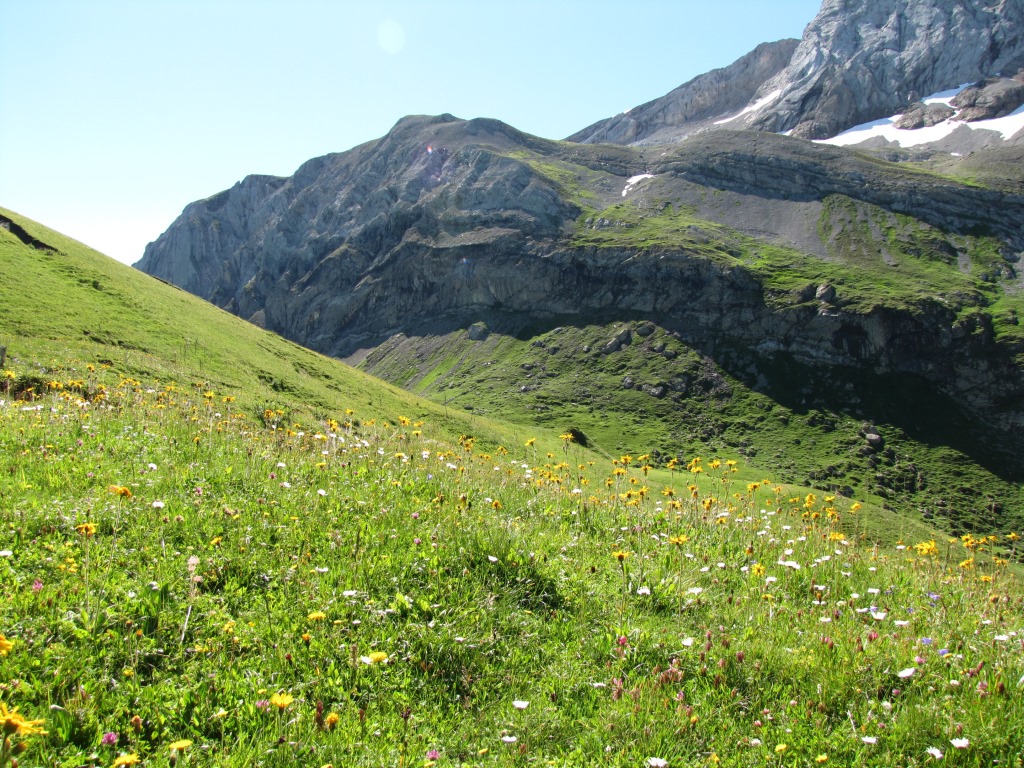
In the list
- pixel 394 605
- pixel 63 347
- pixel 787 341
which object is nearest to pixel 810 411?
pixel 787 341

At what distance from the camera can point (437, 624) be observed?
18.6 ft

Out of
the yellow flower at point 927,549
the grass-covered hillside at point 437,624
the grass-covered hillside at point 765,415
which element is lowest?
the grass-covered hillside at point 765,415

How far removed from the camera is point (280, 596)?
5719 millimetres

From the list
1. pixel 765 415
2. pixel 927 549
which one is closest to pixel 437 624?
pixel 927 549

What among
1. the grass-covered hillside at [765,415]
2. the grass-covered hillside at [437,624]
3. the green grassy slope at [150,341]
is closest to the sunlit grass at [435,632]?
the grass-covered hillside at [437,624]

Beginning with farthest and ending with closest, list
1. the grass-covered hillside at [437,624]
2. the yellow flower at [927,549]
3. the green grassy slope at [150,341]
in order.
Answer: the green grassy slope at [150,341], the yellow flower at [927,549], the grass-covered hillside at [437,624]

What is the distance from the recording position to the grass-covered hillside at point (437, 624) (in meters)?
4.32

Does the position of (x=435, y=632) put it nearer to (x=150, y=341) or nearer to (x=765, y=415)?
(x=150, y=341)

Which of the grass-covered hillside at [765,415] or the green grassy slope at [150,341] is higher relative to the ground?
the green grassy slope at [150,341]

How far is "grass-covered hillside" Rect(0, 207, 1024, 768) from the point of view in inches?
170

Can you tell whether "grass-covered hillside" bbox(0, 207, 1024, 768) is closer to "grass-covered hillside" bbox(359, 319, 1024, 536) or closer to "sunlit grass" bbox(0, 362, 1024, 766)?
"sunlit grass" bbox(0, 362, 1024, 766)

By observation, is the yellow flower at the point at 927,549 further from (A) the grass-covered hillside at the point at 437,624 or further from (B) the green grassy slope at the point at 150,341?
(B) the green grassy slope at the point at 150,341

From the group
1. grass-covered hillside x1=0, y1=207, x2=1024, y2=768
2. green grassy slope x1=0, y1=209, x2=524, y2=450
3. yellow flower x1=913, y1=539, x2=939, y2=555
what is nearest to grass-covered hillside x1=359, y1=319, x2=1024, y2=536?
green grassy slope x1=0, y1=209, x2=524, y2=450

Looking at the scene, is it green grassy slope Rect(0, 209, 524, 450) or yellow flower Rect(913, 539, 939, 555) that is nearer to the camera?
yellow flower Rect(913, 539, 939, 555)
